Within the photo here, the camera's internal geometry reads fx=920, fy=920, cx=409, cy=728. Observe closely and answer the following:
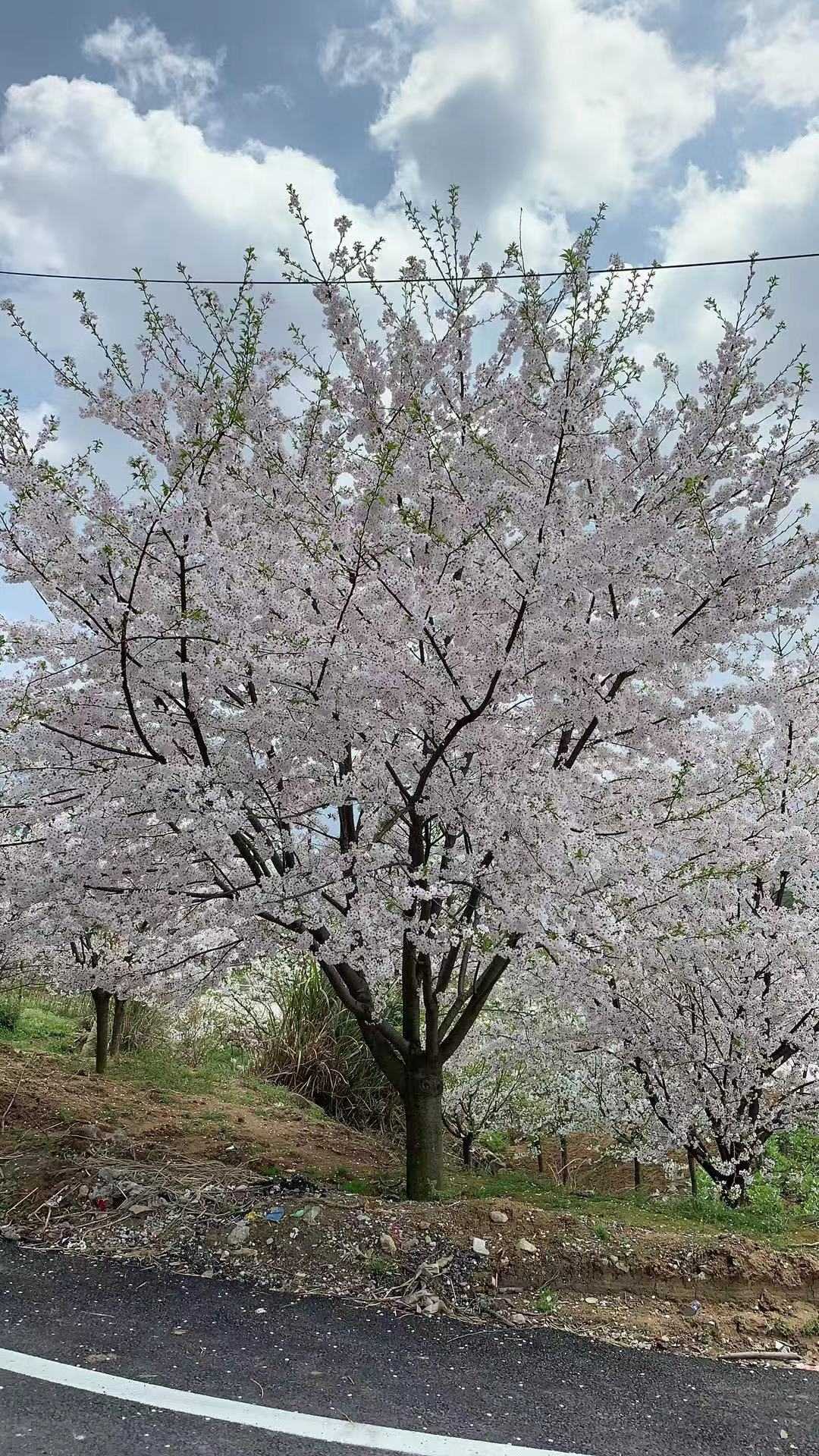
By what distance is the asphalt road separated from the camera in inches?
115

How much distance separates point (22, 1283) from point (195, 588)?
3.23m

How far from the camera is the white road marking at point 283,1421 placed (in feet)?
9.41

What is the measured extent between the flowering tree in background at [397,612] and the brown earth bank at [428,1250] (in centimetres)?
115

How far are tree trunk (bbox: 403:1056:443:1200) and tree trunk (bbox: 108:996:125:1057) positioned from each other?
5.63 metres

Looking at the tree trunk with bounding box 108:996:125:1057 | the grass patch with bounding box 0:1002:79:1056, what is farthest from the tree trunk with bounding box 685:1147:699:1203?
the grass patch with bounding box 0:1002:79:1056

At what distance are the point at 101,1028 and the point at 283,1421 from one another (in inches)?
256

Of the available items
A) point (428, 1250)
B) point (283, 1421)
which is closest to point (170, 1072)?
point (428, 1250)

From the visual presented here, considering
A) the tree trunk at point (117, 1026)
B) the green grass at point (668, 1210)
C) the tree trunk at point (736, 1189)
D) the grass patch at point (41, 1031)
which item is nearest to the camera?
the green grass at point (668, 1210)

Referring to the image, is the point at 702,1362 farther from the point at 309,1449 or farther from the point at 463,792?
the point at 463,792

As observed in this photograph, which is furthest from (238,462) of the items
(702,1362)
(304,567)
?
(702,1362)

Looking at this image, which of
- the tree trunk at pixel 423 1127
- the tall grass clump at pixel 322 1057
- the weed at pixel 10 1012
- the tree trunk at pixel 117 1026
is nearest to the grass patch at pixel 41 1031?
the weed at pixel 10 1012

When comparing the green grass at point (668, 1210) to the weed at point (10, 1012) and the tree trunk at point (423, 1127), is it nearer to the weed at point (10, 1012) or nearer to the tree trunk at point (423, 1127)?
the tree trunk at point (423, 1127)

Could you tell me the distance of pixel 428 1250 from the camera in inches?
→ 172

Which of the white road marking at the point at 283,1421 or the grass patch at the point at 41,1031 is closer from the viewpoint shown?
the white road marking at the point at 283,1421
